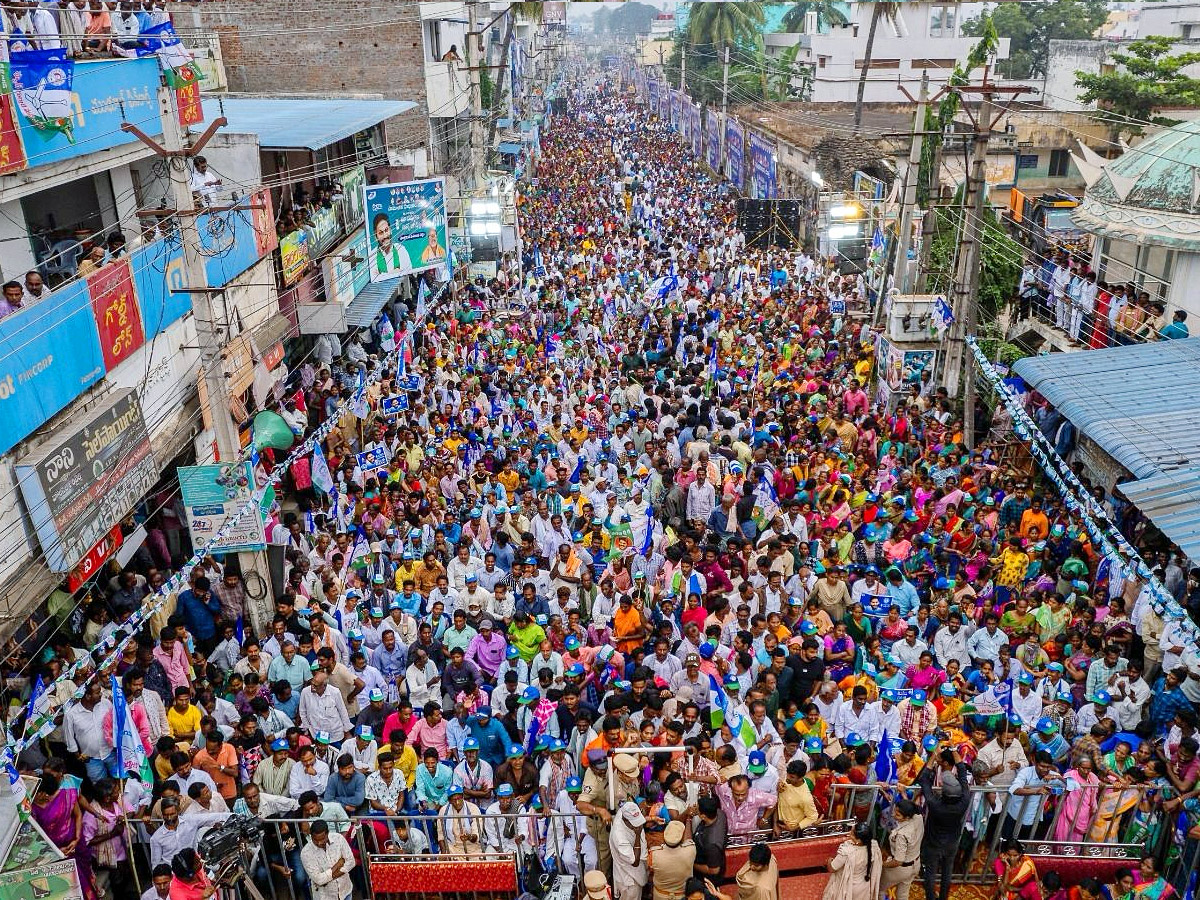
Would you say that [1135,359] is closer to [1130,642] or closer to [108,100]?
[1130,642]

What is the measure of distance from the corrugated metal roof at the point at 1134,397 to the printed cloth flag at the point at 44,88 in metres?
10.4

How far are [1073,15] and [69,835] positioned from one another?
58730 mm

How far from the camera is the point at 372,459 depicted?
12797mm

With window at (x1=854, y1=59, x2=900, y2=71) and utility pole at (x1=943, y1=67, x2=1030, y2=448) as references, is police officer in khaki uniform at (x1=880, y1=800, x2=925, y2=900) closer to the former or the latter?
utility pole at (x1=943, y1=67, x2=1030, y2=448)

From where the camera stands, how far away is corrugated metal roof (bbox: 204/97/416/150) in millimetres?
14523

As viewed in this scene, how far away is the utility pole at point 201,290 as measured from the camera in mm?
9055

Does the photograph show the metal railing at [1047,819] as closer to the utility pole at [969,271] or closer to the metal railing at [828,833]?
the metal railing at [828,833]

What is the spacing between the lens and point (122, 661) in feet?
28.2

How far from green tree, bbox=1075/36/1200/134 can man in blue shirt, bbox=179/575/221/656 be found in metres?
26.5

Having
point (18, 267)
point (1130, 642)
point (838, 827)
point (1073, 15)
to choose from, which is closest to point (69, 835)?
point (838, 827)

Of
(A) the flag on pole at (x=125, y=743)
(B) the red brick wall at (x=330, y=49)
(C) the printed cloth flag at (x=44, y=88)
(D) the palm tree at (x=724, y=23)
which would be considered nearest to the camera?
(A) the flag on pole at (x=125, y=743)

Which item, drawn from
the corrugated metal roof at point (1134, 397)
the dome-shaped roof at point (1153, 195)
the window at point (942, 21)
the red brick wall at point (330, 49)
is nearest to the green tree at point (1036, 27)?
the window at point (942, 21)

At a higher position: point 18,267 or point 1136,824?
point 18,267

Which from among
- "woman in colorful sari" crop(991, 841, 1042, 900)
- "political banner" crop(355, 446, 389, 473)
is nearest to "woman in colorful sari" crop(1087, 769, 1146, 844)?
"woman in colorful sari" crop(991, 841, 1042, 900)
